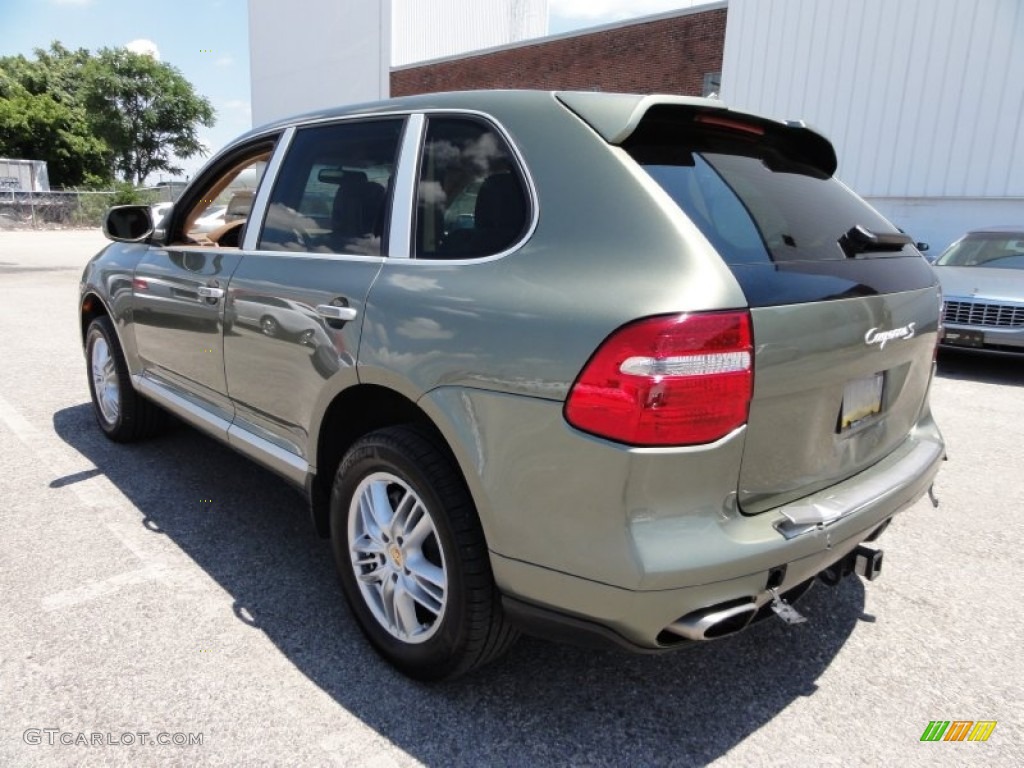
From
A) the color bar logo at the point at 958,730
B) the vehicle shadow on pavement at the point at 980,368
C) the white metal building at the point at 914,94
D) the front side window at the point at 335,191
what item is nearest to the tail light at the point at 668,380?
the front side window at the point at 335,191

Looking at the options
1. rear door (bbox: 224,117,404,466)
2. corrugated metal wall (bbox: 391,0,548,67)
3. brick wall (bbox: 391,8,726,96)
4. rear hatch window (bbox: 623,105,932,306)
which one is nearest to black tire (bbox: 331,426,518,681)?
rear door (bbox: 224,117,404,466)

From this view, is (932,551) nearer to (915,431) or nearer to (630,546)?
(915,431)

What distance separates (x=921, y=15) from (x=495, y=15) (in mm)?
22122

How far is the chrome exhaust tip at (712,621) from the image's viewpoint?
6.00 feet

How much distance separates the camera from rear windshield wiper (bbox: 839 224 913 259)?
2.32 m

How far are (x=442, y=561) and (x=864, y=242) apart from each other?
1.66 meters

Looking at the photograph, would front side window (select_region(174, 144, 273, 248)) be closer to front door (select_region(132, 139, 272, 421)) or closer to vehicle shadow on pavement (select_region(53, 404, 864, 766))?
front door (select_region(132, 139, 272, 421))

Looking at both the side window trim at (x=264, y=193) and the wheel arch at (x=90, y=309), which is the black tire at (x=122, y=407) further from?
the side window trim at (x=264, y=193)

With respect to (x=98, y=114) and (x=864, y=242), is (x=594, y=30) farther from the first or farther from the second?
(x=98, y=114)

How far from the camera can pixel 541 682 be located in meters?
2.40

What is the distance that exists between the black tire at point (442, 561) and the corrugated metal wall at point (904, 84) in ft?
51.9

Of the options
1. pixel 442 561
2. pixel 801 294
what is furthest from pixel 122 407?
pixel 801 294

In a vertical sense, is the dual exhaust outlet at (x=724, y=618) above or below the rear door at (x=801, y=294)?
below

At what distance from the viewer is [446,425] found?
2061 millimetres
